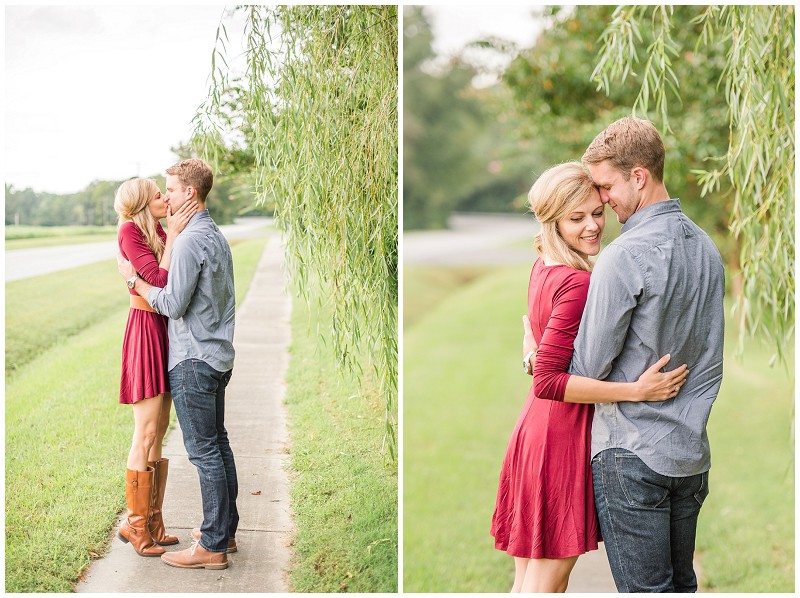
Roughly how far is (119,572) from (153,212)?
47.4 inches

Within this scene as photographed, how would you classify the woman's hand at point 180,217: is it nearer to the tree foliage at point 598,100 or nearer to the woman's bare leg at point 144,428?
the woman's bare leg at point 144,428

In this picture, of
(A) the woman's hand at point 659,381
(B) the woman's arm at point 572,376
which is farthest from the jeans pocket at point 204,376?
(A) the woman's hand at point 659,381

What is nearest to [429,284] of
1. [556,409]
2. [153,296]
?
[153,296]

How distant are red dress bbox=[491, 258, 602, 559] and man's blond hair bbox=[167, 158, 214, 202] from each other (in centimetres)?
119

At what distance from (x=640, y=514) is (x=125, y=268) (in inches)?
70.7

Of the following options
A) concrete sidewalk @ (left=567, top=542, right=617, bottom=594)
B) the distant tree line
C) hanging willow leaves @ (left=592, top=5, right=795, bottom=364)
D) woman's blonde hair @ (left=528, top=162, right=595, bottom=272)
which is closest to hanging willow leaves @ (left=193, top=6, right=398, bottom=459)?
the distant tree line

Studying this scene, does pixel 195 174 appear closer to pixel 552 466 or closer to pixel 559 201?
pixel 559 201

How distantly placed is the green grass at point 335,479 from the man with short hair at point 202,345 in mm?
264

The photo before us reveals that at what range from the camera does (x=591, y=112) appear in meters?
6.47

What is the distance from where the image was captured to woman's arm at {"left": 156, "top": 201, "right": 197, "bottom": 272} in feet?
8.81

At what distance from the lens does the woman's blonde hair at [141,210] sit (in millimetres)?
2740

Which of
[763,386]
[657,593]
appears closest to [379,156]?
[657,593]

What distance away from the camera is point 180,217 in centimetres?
271

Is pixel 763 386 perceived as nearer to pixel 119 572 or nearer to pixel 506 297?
pixel 506 297
